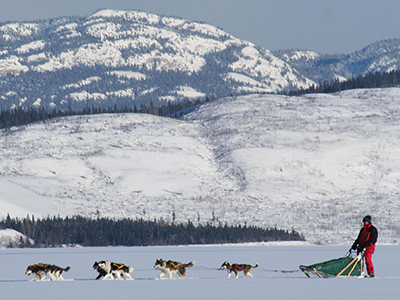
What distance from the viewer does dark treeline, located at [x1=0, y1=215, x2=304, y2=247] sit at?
66000mm

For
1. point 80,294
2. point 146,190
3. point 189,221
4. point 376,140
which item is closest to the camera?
point 80,294

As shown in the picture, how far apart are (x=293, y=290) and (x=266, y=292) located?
983 millimetres

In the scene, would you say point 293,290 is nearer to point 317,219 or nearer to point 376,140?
point 317,219

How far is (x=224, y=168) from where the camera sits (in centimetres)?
9900

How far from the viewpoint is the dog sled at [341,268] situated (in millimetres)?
21406

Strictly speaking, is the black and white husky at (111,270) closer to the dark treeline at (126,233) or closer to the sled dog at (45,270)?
the sled dog at (45,270)

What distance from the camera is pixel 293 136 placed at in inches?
4279

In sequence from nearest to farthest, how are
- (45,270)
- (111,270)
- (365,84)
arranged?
1. (111,270)
2. (45,270)
3. (365,84)

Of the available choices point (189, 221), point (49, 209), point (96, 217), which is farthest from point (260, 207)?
point (49, 209)

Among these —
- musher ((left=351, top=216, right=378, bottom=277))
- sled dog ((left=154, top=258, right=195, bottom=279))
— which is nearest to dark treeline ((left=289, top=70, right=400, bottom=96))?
musher ((left=351, top=216, right=378, bottom=277))

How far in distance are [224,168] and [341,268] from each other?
77502mm

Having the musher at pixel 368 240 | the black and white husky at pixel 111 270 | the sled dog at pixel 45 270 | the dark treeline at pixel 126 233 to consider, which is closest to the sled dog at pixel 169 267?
the black and white husky at pixel 111 270

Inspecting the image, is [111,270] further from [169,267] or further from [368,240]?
[368,240]

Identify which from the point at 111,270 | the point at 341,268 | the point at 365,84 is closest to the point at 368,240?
the point at 341,268
